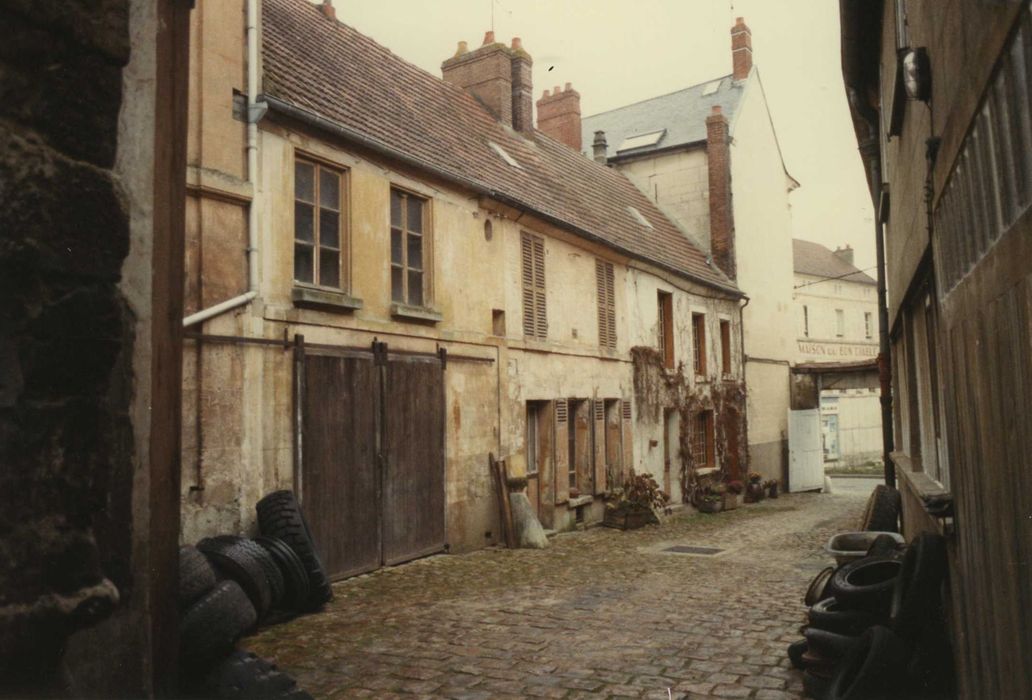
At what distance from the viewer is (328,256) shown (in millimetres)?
10125

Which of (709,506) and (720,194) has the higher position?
(720,194)

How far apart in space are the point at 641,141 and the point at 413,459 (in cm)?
1741

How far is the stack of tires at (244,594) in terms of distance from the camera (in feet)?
16.5

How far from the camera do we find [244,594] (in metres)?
5.98

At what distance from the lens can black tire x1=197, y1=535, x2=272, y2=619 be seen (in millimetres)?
6980

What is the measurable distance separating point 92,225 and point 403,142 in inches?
414

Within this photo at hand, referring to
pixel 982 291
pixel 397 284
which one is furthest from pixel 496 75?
pixel 982 291

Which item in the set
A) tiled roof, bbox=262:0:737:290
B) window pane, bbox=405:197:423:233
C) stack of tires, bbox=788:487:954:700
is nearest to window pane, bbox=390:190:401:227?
window pane, bbox=405:197:423:233

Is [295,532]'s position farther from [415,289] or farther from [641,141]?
[641,141]

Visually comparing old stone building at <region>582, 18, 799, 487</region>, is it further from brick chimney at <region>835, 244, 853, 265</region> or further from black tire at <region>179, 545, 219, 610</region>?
black tire at <region>179, 545, 219, 610</region>

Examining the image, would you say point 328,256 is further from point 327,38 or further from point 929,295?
point 929,295

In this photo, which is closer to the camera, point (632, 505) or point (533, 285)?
point (533, 285)

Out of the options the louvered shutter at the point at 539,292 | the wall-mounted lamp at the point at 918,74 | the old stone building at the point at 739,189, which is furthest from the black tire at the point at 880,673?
the old stone building at the point at 739,189

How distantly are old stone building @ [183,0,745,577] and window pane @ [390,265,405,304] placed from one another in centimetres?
3
